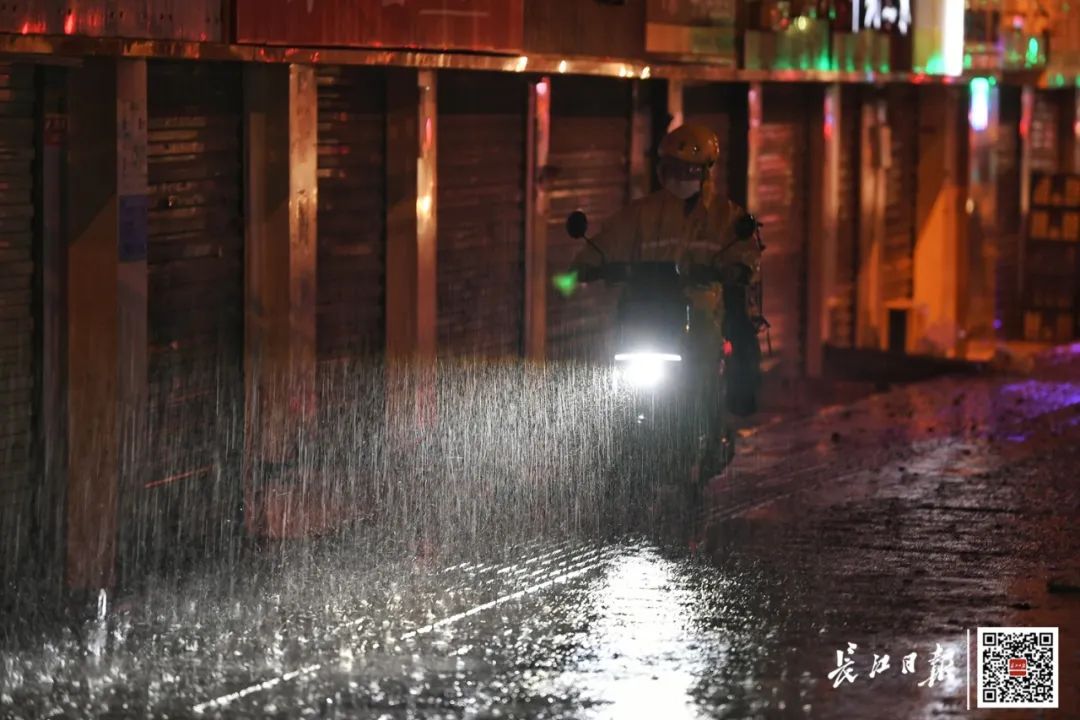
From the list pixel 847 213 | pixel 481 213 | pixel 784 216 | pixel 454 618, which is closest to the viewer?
pixel 454 618

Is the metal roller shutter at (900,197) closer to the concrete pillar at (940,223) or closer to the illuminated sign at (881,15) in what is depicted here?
the concrete pillar at (940,223)

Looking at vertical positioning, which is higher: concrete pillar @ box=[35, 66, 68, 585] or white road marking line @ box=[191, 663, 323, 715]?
concrete pillar @ box=[35, 66, 68, 585]

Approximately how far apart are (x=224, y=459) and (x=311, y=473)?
77 cm

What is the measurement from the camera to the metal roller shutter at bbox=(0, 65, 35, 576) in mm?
10570

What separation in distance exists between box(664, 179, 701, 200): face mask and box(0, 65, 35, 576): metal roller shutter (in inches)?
153

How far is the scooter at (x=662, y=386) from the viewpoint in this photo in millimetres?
12266

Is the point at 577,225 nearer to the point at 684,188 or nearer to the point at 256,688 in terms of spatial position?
the point at 684,188

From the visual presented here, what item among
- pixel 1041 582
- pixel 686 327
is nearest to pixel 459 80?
pixel 686 327

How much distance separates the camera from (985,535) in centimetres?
1194

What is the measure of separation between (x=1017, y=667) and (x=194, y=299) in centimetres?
534

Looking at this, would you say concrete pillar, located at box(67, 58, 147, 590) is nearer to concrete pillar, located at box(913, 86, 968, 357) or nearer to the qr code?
the qr code

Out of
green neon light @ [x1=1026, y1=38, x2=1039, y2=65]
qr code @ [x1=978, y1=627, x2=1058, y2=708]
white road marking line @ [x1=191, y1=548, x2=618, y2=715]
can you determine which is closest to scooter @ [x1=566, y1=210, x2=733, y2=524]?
white road marking line @ [x1=191, y1=548, x2=618, y2=715]

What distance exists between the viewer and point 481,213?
1567 cm

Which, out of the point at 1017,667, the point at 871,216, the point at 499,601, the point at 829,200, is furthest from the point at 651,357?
the point at 871,216
